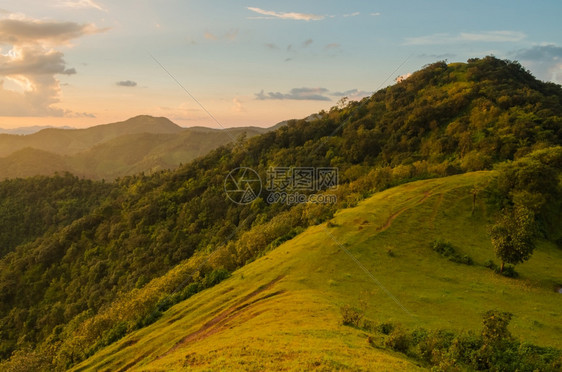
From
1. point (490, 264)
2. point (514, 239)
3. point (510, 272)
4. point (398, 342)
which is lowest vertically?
point (510, 272)

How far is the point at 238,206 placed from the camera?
12388cm

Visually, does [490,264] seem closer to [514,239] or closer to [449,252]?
[449,252]

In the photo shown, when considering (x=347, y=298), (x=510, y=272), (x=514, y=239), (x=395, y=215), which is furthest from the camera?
(x=395, y=215)

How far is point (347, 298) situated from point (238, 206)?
9041 cm

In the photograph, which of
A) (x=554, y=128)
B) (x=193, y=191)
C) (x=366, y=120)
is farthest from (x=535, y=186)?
(x=193, y=191)

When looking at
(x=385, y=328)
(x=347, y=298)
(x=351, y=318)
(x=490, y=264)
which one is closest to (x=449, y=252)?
(x=490, y=264)

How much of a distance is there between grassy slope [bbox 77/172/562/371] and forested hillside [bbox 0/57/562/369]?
1077 cm

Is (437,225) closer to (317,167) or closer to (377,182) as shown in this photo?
(377,182)

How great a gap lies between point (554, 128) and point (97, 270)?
136 m

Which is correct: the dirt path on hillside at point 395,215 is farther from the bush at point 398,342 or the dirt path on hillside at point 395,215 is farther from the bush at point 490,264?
the bush at point 398,342

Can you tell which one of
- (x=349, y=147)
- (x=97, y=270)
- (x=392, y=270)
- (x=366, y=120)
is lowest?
(x=97, y=270)

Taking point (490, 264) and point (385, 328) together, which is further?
point (490, 264)

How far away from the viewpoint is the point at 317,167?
125m

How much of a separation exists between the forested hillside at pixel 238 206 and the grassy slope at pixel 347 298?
10.8 meters
